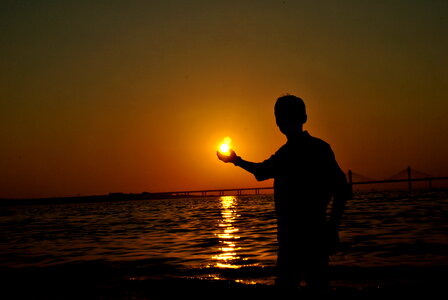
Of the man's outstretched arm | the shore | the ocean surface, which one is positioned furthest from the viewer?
the ocean surface

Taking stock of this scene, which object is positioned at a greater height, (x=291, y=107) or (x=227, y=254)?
(x=291, y=107)

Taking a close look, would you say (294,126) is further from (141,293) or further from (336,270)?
(336,270)

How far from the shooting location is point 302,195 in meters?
3.76

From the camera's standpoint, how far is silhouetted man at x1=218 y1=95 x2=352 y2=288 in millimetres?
3705

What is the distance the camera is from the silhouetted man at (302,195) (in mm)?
3705

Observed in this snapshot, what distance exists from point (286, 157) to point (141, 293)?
215 inches

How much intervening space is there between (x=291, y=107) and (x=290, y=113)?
0.05m

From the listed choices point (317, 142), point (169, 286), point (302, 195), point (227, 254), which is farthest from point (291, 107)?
point (227, 254)

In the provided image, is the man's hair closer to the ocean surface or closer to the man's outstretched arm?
the man's outstretched arm

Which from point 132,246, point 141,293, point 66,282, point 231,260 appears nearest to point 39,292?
point 66,282

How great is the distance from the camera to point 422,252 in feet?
41.8

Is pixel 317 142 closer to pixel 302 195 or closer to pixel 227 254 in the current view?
pixel 302 195

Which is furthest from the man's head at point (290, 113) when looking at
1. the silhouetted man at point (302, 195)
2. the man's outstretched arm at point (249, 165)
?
the man's outstretched arm at point (249, 165)

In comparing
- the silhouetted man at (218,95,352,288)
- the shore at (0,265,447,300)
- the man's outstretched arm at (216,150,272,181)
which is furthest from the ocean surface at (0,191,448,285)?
the man's outstretched arm at (216,150,272,181)
